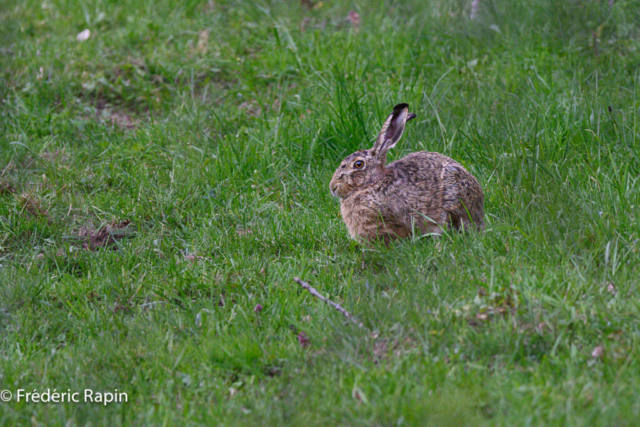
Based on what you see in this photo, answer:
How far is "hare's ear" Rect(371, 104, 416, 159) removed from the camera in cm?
517

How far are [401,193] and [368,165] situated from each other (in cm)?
34

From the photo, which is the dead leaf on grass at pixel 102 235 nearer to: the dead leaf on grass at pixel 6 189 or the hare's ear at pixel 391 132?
the dead leaf on grass at pixel 6 189

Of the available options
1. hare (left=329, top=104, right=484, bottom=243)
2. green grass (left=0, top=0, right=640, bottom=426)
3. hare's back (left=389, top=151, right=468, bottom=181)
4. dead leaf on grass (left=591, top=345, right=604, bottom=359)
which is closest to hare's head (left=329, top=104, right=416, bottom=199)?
hare (left=329, top=104, right=484, bottom=243)

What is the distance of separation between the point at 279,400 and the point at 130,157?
376 cm

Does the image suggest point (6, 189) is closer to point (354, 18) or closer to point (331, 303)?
point (331, 303)

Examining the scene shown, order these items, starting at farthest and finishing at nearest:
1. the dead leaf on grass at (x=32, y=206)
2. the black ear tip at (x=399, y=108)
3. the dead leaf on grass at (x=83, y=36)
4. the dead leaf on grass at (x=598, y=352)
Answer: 1. the dead leaf on grass at (x=83, y=36)
2. the dead leaf on grass at (x=32, y=206)
3. the black ear tip at (x=399, y=108)
4. the dead leaf on grass at (x=598, y=352)

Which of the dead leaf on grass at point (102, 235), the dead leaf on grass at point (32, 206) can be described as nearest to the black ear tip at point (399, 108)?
the dead leaf on grass at point (102, 235)

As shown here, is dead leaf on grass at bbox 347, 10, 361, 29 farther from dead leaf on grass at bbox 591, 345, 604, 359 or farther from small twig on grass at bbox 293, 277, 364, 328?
dead leaf on grass at bbox 591, 345, 604, 359

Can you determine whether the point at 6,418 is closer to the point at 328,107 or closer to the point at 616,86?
the point at 328,107

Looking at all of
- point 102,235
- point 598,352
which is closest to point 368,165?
point 102,235

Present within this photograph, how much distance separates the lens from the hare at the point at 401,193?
16.2ft

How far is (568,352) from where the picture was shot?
3346 mm

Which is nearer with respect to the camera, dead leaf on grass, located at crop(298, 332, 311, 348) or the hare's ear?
dead leaf on grass, located at crop(298, 332, 311, 348)

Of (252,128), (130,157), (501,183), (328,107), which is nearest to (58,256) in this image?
(130,157)
